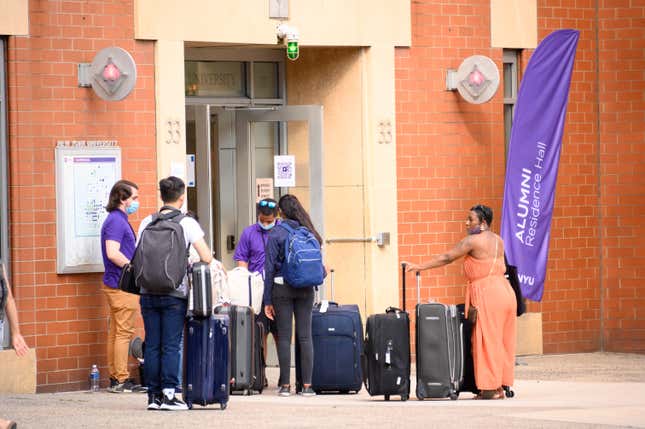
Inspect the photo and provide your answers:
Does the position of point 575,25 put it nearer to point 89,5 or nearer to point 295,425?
point 89,5

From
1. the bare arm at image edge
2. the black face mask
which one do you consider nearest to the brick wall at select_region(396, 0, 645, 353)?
the black face mask

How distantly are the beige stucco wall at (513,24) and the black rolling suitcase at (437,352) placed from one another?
4817 millimetres

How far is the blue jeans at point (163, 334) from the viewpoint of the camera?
1170 cm

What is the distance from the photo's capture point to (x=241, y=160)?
55.4 ft

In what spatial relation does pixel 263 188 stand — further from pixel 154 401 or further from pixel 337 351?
pixel 154 401

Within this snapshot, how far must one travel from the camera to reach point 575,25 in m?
17.8

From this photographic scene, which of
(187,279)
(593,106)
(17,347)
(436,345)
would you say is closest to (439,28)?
(593,106)

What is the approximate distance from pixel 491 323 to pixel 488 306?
0.15 m

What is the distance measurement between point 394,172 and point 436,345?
3.71 meters

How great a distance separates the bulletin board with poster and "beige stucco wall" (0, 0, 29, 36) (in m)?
1.08

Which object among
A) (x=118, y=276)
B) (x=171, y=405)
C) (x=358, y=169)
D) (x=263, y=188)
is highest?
(x=358, y=169)

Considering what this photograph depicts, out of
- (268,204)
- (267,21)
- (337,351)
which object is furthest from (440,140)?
(337,351)

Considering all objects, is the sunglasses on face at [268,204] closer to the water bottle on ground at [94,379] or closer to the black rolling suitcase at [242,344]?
the black rolling suitcase at [242,344]

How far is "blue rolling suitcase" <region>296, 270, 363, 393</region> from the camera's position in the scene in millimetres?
13922
